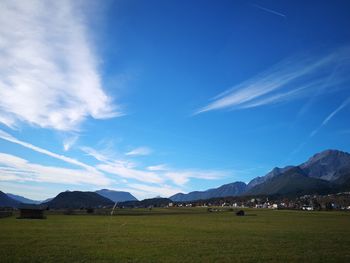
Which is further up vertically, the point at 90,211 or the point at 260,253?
the point at 90,211

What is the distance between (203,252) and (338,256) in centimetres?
944

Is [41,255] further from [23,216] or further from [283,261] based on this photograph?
[23,216]

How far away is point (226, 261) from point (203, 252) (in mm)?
4676

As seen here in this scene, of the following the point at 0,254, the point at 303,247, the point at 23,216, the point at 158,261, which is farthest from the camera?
the point at 23,216

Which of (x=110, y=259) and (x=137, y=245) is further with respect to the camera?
(x=137, y=245)

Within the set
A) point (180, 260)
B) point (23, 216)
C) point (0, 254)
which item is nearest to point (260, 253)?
point (180, 260)

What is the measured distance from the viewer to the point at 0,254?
27125 millimetres

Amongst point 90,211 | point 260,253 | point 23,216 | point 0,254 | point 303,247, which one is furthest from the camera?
point 90,211

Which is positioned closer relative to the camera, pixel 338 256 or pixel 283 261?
pixel 283 261

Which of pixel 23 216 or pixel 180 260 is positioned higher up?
pixel 23 216

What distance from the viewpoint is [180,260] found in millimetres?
25812

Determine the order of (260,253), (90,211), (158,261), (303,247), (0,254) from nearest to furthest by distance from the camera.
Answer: (158,261) → (0,254) → (260,253) → (303,247) → (90,211)

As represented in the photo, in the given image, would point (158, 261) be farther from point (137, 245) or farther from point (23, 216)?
point (23, 216)

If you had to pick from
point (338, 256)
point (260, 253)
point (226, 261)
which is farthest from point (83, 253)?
point (338, 256)
